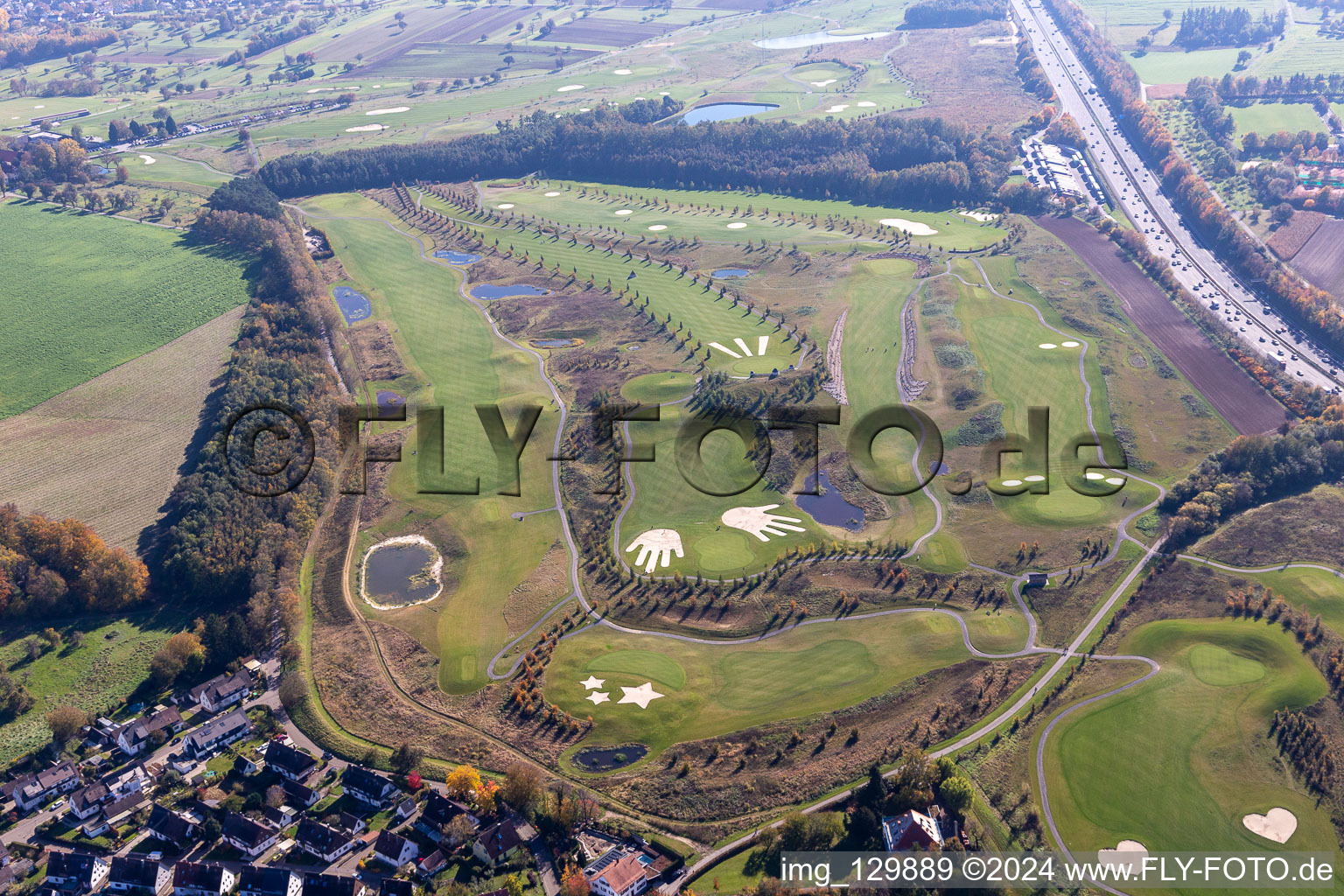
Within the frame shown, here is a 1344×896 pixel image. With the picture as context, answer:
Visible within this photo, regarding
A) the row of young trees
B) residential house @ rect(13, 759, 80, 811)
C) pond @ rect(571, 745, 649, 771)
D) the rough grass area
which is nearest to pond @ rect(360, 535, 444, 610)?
the rough grass area

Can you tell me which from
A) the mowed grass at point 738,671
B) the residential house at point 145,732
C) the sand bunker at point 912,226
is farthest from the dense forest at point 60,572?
the sand bunker at point 912,226

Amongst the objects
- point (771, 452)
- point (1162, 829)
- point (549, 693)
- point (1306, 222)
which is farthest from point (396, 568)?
point (1306, 222)

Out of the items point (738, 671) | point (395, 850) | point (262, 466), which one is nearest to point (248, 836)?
point (395, 850)

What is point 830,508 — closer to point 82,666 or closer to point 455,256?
Answer: point 82,666

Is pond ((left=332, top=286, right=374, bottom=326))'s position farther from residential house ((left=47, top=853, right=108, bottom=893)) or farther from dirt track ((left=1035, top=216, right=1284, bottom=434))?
dirt track ((left=1035, top=216, right=1284, bottom=434))

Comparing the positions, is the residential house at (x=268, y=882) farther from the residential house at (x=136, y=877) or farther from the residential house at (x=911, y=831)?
the residential house at (x=911, y=831)
